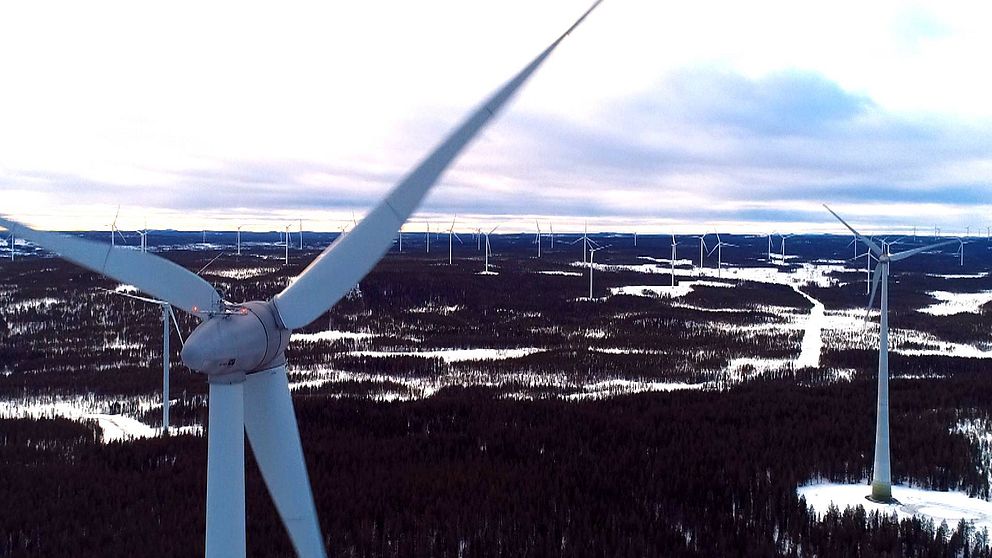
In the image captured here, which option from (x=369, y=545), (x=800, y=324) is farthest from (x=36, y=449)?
(x=800, y=324)

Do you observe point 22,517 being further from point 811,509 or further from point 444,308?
point 444,308

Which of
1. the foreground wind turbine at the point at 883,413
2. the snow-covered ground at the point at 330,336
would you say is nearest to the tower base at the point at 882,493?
the foreground wind turbine at the point at 883,413

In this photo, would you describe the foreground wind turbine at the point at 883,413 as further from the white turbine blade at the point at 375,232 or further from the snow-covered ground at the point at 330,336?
the snow-covered ground at the point at 330,336

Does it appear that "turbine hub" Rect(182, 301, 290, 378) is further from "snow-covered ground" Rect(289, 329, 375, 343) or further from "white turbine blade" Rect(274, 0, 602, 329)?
"snow-covered ground" Rect(289, 329, 375, 343)

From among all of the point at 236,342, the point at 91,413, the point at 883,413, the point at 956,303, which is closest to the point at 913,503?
the point at 883,413

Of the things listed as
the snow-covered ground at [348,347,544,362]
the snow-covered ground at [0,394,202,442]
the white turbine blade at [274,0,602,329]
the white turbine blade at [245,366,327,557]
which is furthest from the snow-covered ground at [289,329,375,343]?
the white turbine blade at [274,0,602,329]

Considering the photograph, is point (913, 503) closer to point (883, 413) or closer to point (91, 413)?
point (883, 413)
